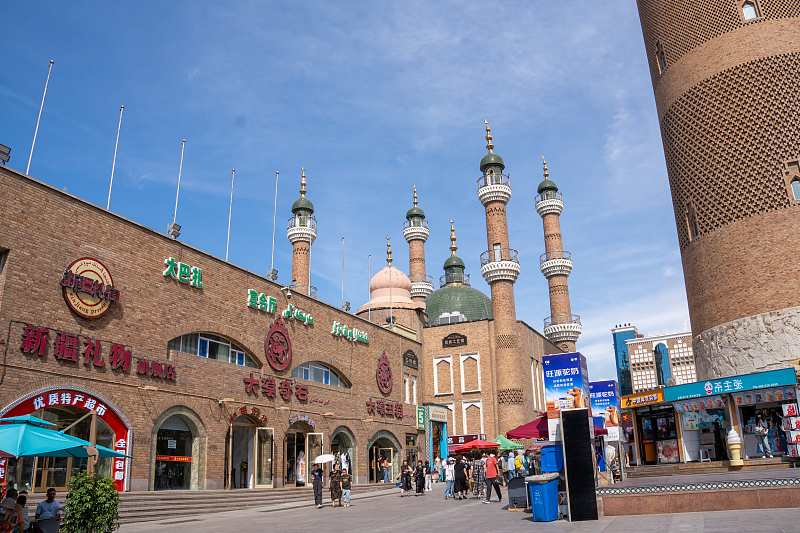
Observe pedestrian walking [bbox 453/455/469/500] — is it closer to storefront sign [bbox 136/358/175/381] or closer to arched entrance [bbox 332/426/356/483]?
arched entrance [bbox 332/426/356/483]

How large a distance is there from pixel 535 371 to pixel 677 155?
19.8 m

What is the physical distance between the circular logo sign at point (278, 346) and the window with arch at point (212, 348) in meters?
0.79

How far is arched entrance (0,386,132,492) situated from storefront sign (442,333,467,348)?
26.9 meters

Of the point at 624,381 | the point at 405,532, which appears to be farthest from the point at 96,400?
the point at 624,381

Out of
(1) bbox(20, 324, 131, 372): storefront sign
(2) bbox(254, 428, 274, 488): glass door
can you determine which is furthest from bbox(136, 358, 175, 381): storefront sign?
(2) bbox(254, 428, 274, 488): glass door

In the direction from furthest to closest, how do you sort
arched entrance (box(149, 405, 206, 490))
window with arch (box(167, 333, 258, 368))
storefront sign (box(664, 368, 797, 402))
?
1. storefront sign (box(664, 368, 797, 402))
2. window with arch (box(167, 333, 258, 368))
3. arched entrance (box(149, 405, 206, 490))

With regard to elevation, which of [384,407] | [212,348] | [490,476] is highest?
[212,348]

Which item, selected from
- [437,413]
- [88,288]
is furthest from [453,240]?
[88,288]

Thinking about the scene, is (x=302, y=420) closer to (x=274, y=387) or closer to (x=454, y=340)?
(x=274, y=387)

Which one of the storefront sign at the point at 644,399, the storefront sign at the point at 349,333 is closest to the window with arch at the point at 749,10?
the storefront sign at the point at 644,399

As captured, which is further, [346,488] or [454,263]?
[454,263]

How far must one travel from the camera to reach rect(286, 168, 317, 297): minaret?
153ft

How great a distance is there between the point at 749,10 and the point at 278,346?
83.6ft

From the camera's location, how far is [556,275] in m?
50.0
